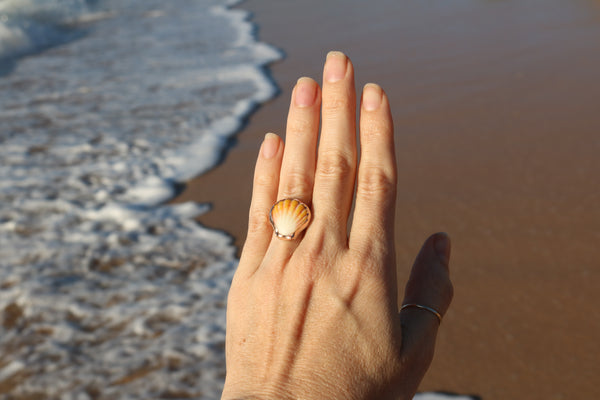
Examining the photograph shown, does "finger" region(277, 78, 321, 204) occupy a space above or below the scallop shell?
above

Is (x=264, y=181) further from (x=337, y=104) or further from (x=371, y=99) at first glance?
(x=371, y=99)

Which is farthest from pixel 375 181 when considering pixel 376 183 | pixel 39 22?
pixel 39 22

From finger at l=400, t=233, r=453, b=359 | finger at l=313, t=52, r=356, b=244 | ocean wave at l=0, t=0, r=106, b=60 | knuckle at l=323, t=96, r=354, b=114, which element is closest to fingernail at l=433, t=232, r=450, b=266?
finger at l=400, t=233, r=453, b=359

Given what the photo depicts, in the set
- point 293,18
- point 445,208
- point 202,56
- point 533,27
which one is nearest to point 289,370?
point 445,208

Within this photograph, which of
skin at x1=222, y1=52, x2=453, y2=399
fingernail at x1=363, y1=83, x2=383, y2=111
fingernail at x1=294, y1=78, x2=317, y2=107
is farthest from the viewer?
fingernail at x1=294, y1=78, x2=317, y2=107

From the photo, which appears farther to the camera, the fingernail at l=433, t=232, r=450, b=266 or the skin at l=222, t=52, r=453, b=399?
the fingernail at l=433, t=232, r=450, b=266

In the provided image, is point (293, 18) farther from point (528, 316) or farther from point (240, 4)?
point (528, 316)

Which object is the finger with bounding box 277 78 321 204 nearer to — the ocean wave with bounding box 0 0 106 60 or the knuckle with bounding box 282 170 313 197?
the knuckle with bounding box 282 170 313 197
